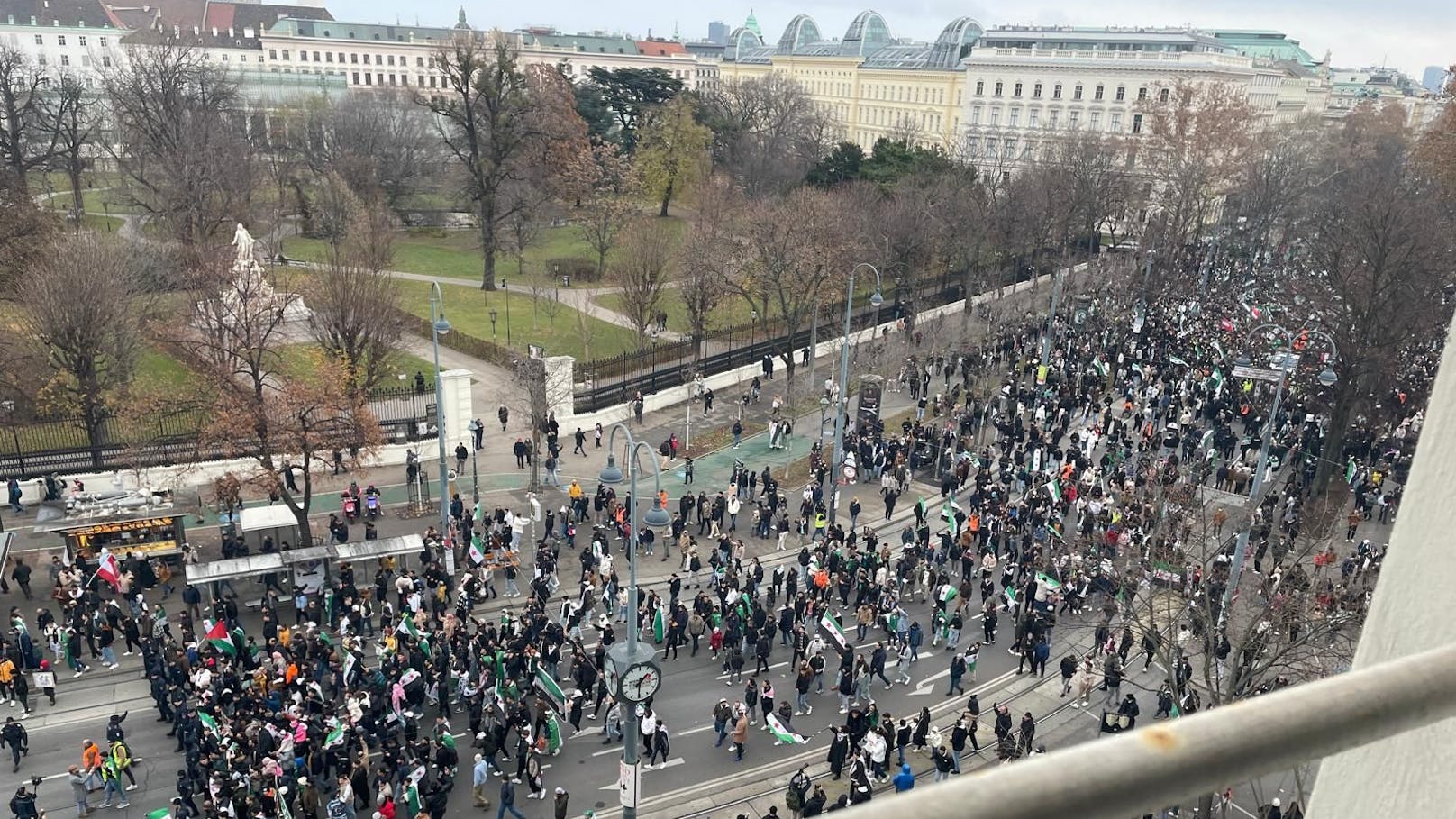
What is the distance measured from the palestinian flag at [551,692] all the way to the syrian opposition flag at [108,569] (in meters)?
10.6

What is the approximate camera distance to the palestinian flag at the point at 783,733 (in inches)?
706

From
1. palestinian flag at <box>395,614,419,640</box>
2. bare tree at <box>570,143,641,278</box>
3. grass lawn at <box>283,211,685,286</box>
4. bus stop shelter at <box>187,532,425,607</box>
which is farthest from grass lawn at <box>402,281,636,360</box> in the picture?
palestinian flag at <box>395,614,419,640</box>

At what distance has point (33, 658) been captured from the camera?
63.7ft

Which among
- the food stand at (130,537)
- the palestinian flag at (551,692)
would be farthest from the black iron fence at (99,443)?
the palestinian flag at (551,692)

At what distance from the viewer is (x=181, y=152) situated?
4772 centimetres

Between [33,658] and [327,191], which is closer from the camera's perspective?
[33,658]

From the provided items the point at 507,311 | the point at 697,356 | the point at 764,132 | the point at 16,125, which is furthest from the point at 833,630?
the point at 764,132

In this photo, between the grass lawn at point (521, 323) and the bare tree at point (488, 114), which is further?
the bare tree at point (488, 114)

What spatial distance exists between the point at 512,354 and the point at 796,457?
11955 millimetres

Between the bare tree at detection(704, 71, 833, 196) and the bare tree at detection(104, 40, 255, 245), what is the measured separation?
111ft

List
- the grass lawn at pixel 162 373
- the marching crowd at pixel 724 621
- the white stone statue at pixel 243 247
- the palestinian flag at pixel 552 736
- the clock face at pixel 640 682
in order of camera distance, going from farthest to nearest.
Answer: the white stone statue at pixel 243 247 < the grass lawn at pixel 162 373 < the palestinian flag at pixel 552 736 < the marching crowd at pixel 724 621 < the clock face at pixel 640 682

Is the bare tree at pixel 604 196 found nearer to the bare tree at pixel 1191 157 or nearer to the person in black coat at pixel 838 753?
the bare tree at pixel 1191 157

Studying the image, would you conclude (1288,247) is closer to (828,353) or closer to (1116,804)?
(828,353)

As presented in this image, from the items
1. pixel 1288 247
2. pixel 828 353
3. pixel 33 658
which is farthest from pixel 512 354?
pixel 1288 247
